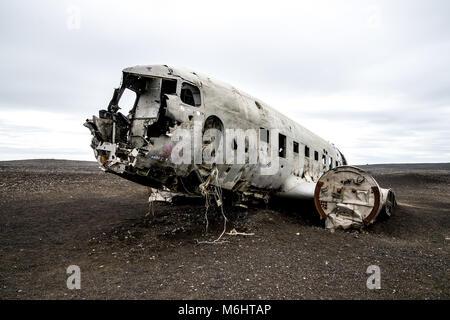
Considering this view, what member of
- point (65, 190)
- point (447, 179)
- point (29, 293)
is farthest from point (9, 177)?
point (447, 179)

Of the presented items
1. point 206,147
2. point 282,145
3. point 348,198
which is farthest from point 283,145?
point 206,147

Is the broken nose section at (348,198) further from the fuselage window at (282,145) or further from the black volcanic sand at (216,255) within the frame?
the fuselage window at (282,145)

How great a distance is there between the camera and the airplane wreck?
21.1 feet

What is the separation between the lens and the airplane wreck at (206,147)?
643 cm

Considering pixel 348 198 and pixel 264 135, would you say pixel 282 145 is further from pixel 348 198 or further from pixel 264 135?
pixel 348 198

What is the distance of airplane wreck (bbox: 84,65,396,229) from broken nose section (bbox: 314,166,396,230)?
0.09 ft

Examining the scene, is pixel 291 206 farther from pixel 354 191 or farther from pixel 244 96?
pixel 244 96

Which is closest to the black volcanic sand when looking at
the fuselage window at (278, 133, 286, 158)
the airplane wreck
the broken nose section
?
the broken nose section

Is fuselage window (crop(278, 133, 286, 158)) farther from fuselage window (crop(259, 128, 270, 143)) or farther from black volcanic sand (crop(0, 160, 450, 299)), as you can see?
black volcanic sand (crop(0, 160, 450, 299))

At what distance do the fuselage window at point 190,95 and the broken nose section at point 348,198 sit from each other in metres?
4.86

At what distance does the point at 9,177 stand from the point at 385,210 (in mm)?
23790

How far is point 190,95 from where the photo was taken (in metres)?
7.53

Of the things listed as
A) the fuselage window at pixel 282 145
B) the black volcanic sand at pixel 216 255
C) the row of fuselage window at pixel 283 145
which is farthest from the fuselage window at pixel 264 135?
the black volcanic sand at pixel 216 255

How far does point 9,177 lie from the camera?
2047 centimetres
